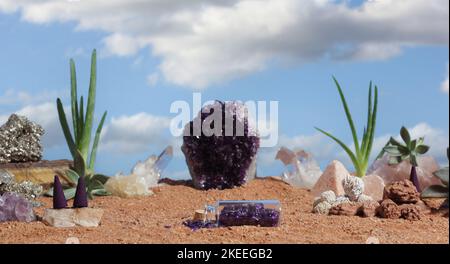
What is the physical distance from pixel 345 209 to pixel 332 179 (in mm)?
1347

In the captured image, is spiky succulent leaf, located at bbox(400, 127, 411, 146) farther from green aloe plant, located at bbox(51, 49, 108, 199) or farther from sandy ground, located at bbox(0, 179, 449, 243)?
green aloe plant, located at bbox(51, 49, 108, 199)

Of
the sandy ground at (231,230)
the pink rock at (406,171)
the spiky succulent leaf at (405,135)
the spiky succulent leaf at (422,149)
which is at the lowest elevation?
the sandy ground at (231,230)

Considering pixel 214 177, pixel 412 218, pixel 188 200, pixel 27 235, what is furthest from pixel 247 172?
pixel 27 235

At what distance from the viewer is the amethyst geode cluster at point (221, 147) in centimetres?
691

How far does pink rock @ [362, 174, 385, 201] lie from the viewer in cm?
618

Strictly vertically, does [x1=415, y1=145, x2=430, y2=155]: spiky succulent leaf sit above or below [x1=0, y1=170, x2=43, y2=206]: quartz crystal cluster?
above

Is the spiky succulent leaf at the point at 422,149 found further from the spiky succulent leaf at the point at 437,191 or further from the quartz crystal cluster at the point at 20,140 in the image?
the quartz crystal cluster at the point at 20,140

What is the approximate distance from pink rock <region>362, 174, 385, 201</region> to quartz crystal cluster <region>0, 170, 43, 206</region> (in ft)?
9.45

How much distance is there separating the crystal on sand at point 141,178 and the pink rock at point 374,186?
2.02 m

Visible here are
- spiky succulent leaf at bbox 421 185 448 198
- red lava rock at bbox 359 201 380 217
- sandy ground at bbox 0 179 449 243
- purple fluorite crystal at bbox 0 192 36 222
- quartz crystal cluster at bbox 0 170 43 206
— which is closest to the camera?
sandy ground at bbox 0 179 449 243

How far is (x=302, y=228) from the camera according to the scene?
14.5 ft

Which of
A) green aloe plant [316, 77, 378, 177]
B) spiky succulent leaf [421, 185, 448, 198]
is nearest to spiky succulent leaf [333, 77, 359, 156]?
green aloe plant [316, 77, 378, 177]

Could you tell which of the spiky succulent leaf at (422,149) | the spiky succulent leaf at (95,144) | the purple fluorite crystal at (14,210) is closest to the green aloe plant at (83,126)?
the spiky succulent leaf at (95,144)

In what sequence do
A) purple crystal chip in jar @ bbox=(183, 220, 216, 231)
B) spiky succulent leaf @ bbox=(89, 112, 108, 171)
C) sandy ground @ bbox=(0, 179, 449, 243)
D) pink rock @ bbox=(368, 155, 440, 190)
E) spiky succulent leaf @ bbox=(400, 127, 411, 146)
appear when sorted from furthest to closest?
1. spiky succulent leaf @ bbox=(89, 112, 108, 171)
2. pink rock @ bbox=(368, 155, 440, 190)
3. spiky succulent leaf @ bbox=(400, 127, 411, 146)
4. purple crystal chip in jar @ bbox=(183, 220, 216, 231)
5. sandy ground @ bbox=(0, 179, 449, 243)
